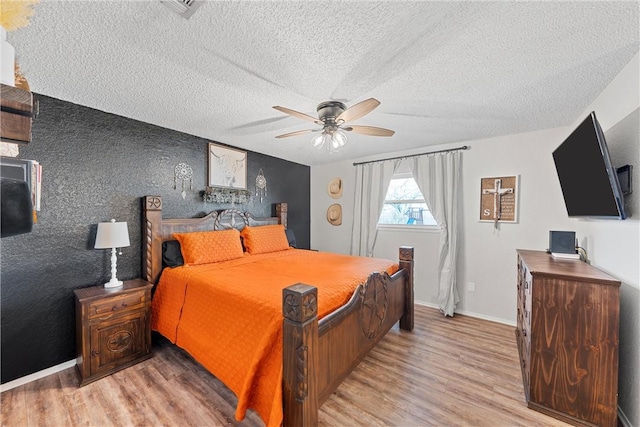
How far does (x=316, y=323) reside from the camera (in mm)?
1453

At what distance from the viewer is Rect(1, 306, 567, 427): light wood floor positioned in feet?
5.43

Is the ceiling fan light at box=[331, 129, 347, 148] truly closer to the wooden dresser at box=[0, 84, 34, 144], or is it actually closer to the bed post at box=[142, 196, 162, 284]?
the wooden dresser at box=[0, 84, 34, 144]

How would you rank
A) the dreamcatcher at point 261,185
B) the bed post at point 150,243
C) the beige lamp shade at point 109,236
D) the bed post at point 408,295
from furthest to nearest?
the dreamcatcher at point 261,185, the bed post at point 408,295, the bed post at point 150,243, the beige lamp shade at point 109,236

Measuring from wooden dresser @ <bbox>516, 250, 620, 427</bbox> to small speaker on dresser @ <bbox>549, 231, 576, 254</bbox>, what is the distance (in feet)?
1.72

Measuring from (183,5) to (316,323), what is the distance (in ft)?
5.68

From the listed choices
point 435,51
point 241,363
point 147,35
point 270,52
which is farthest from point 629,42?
point 241,363

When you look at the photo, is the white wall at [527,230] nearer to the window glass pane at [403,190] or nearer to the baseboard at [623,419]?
the baseboard at [623,419]

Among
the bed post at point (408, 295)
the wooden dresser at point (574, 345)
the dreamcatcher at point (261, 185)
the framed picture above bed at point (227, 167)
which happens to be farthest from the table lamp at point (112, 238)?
the wooden dresser at point (574, 345)

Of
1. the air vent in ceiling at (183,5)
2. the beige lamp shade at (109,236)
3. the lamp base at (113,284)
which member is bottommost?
the lamp base at (113,284)

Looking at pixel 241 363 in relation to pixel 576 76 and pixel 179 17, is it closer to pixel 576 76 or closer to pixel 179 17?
pixel 179 17

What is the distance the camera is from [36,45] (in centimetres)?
144

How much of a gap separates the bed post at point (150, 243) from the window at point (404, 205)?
3080mm

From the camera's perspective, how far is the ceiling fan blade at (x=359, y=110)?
5.58 feet

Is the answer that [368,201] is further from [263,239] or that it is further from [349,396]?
[349,396]
